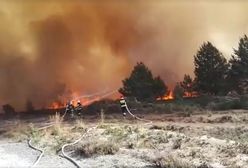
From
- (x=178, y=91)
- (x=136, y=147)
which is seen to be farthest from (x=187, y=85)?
(x=136, y=147)

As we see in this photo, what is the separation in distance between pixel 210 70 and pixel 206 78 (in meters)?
1.05

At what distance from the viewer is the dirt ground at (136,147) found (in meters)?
18.2

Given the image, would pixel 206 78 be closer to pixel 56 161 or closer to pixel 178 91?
pixel 178 91

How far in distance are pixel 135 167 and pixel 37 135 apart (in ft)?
41.8

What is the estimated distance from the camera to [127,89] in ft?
213

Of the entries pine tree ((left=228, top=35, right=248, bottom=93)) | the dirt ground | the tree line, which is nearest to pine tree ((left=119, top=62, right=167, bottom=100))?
the tree line

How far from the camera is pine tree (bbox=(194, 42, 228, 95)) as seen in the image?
198 ft

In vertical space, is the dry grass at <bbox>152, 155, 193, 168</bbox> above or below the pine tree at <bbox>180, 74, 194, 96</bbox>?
below

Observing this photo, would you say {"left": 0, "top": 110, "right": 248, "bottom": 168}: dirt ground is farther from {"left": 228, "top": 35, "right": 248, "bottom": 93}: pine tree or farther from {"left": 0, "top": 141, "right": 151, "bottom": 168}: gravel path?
{"left": 228, "top": 35, "right": 248, "bottom": 93}: pine tree

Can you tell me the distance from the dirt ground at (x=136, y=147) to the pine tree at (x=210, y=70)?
1127 inches

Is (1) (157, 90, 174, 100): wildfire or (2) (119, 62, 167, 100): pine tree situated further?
(1) (157, 90, 174, 100): wildfire

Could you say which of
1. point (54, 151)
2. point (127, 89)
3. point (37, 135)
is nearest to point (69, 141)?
point (54, 151)

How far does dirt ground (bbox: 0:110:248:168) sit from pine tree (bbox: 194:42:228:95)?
1127 inches

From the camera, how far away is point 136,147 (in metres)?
22.0
